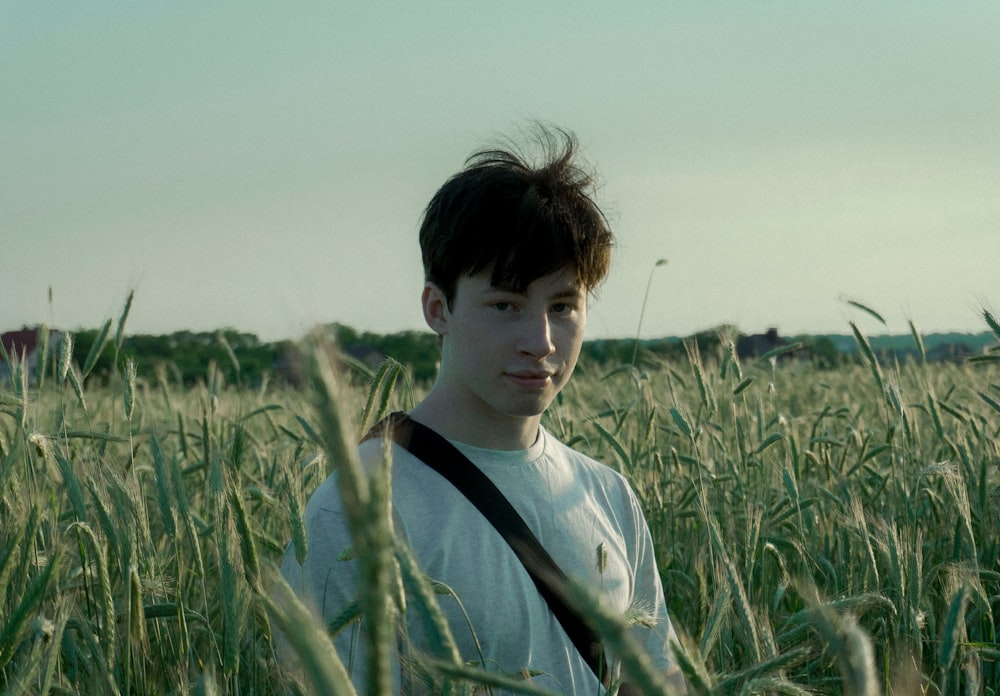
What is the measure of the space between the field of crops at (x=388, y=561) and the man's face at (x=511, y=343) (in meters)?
0.19

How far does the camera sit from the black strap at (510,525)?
6.40 ft

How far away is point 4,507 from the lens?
2.07 meters

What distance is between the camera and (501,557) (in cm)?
194

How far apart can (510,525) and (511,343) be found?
353mm

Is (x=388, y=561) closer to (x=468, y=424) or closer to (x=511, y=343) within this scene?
(x=511, y=343)

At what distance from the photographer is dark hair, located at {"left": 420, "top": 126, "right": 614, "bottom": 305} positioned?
2.02 meters

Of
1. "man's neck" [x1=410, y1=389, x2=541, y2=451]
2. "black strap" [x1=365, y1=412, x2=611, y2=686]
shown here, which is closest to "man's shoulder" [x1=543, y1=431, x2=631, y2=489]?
"man's neck" [x1=410, y1=389, x2=541, y2=451]

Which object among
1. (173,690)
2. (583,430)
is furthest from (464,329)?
(583,430)

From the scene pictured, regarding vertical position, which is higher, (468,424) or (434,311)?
(434,311)

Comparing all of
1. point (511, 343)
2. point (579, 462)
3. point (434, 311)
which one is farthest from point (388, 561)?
point (579, 462)

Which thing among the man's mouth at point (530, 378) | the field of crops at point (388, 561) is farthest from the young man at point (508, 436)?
the field of crops at point (388, 561)

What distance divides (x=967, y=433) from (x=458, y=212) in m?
2.14

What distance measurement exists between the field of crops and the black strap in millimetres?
152

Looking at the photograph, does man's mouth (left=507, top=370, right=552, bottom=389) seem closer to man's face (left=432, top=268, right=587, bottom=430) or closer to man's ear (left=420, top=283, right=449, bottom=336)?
man's face (left=432, top=268, right=587, bottom=430)
